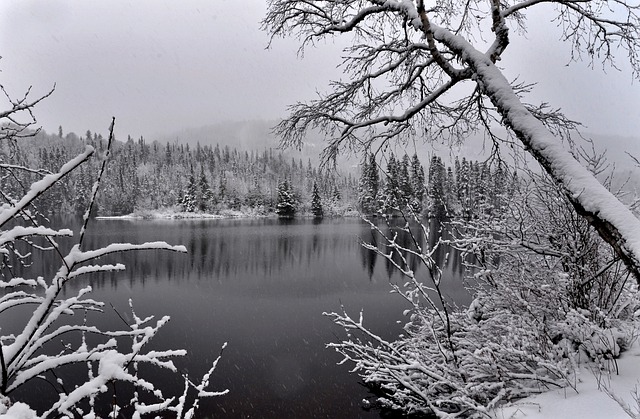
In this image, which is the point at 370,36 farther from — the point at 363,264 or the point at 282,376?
the point at 363,264

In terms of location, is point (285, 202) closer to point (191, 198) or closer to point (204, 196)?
point (204, 196)

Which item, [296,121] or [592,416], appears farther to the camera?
[296,121]

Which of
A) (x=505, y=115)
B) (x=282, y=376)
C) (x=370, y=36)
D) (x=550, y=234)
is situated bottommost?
(x=282, y=376)

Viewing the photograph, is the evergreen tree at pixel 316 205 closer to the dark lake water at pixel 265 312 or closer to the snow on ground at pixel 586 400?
the dark lake water at pixel 265 312

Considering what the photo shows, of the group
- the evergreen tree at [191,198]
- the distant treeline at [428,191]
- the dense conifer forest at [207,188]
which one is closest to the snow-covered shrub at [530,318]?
the distant treeline at [428,191]

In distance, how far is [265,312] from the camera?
1327 centimetres

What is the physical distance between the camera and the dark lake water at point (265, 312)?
770cm

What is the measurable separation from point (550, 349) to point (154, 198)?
89095 millimetres

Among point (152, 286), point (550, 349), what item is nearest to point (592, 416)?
point (550, 349)

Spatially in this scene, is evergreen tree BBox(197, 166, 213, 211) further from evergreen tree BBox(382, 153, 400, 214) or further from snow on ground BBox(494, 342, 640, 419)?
snow on ground BBox(494, 342, 640, 419)

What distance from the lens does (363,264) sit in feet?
69.9

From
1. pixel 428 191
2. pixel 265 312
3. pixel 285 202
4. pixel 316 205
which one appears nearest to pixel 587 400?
pixel 428 191

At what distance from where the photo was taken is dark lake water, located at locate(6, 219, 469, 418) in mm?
7699

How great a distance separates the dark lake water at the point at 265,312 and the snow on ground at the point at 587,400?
164 inches
